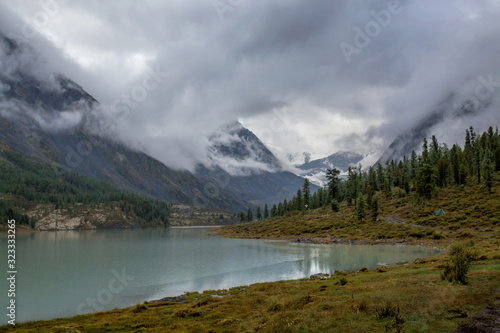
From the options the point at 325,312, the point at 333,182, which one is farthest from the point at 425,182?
the point at 325,312

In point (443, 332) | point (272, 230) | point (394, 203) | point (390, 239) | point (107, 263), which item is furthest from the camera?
point (272, 230)

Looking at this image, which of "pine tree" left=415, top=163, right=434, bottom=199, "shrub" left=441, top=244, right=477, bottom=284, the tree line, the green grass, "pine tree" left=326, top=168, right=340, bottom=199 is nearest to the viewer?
the green grass

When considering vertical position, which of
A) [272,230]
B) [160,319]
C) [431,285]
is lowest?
[272,230]

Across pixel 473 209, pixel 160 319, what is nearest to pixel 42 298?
pixel 160 319

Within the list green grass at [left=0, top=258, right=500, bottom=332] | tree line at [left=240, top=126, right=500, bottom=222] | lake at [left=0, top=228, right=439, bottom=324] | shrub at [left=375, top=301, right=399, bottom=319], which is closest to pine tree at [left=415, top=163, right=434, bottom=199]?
tree line at [left=240, top=126, right=500, bottom=222]

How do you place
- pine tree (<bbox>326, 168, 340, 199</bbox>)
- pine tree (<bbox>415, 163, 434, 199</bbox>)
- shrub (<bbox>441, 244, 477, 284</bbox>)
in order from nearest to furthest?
shrub (<bbox>441, 244, 477, 284</bbox>)
pine tree (<bbox>415, 163, 434, 199</bbox>)
pine tree (<bbox>326, 168, 340, 199</bbox>)

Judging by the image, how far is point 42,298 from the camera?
133 ft

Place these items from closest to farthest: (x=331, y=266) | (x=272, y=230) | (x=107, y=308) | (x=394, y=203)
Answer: (x=107, y=308)
(x=331, y=266)
(x=394, y=203)
(x=272, y=230)

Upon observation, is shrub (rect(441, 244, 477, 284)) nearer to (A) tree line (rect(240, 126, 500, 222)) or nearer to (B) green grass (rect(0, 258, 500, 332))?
(B) green grass (rect(0, 258, 500, 332))

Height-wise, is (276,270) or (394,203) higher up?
(394,203)

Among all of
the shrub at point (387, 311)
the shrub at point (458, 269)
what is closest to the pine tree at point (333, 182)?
the shrub at point (458, 269)

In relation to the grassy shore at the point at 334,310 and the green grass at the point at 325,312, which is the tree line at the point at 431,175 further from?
the green grass at the point at 325,312

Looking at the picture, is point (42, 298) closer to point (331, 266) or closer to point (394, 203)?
point (331, 266)

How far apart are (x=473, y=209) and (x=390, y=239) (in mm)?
30968
